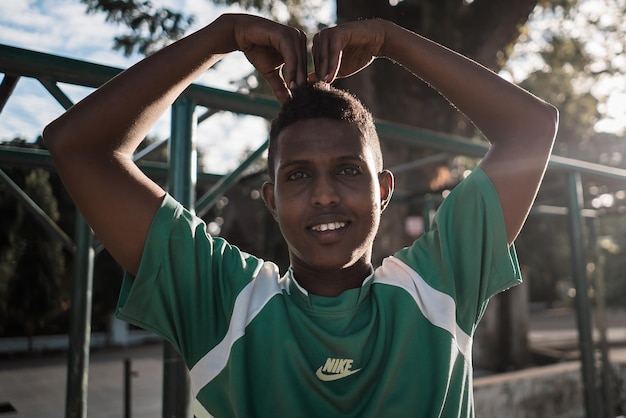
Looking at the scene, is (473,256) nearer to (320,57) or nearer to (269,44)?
(320,57)

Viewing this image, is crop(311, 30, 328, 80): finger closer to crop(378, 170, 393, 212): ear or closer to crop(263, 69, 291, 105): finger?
crop(263, 69, 291, 105): finger

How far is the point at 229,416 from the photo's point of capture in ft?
3.99

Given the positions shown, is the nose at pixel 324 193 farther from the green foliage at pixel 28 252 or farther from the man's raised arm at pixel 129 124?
the green foliage at pixel 28 252

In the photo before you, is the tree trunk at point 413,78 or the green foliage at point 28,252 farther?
the tree trunk at point 413,78

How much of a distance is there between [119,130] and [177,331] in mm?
445

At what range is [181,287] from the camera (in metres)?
1.24

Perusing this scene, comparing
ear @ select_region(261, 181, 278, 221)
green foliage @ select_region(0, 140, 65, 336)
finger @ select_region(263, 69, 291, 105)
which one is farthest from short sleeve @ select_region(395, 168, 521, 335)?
A: green foliage @ select_region(0, 140, 65, 336)

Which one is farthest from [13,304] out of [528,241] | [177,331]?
[528,241]

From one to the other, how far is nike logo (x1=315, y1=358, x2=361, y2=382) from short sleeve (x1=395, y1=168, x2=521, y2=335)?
0.89 ft

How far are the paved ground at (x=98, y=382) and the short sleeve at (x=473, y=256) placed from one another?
287 cm

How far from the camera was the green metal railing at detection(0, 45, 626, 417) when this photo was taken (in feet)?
5.47

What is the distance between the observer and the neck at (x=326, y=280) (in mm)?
1355

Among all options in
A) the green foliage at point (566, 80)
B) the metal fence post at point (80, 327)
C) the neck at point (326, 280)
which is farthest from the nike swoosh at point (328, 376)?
the green foliage at point (566, 80)

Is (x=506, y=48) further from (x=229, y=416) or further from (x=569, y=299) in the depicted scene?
(x=569, y=299)
